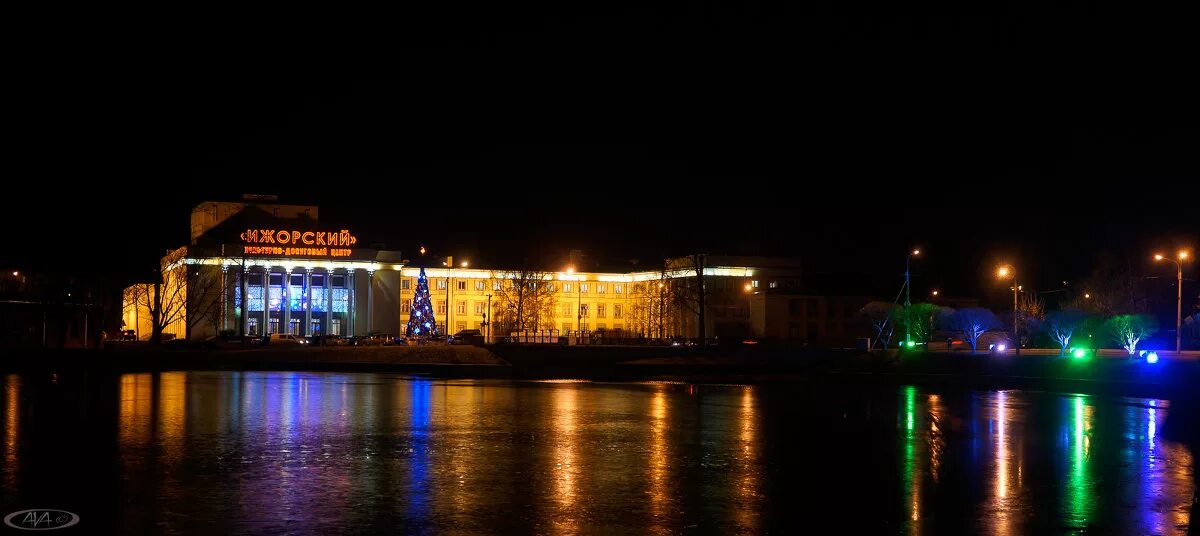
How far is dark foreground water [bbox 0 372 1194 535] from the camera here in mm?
14336

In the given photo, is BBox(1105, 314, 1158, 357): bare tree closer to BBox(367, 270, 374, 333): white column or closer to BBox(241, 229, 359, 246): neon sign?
BBox(241, 229, 359, 246): neon sign

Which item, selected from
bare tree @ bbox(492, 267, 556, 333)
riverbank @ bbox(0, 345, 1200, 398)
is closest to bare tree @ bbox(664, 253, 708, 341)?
bare tree @ bbox(492, 267, 556, 333)

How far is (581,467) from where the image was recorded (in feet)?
62.6

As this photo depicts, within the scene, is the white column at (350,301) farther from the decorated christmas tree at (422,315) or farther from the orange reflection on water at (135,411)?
the orange reflection on water at (135,411)

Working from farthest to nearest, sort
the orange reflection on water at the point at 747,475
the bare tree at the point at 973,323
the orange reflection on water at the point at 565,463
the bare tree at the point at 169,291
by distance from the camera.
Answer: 1. the bare tree at the point at 169,291
2. the bare tree at the point at 973,323
3. the orange reflection on water at the point at 747,475
4. the orange reflection on water at the point at 565,463

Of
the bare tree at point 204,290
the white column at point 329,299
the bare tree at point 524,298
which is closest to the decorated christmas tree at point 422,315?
the bare tree at point 204,290

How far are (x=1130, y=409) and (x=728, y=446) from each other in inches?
740

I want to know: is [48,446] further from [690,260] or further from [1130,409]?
[690,260]

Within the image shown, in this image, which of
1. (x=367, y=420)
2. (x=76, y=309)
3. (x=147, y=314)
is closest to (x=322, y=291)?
(x=147, y=314)

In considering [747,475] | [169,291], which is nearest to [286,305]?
[169,291]

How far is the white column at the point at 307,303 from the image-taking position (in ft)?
393

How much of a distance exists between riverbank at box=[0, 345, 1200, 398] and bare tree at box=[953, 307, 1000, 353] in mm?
11425

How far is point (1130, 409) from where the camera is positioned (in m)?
34.8

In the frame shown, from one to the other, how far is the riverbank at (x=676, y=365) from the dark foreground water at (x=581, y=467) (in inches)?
584
